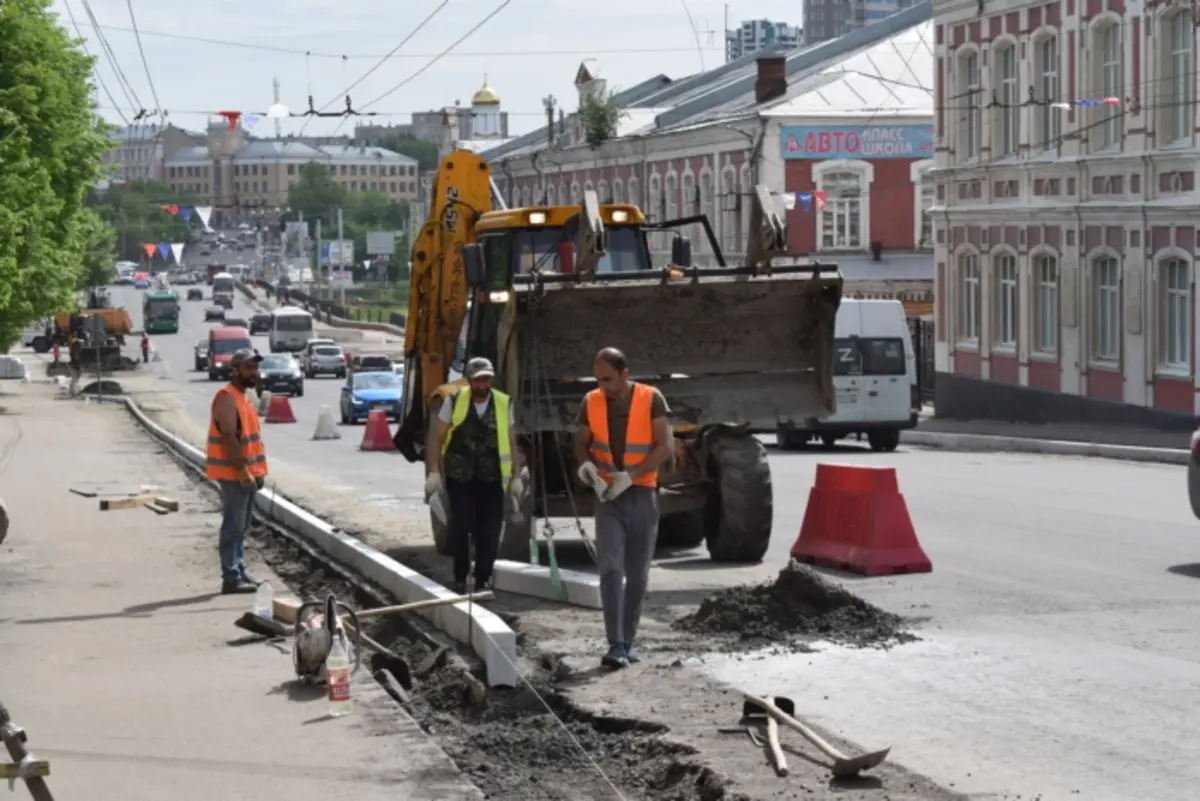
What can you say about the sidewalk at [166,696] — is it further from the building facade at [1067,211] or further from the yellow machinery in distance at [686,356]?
the building facade at [1067,211]

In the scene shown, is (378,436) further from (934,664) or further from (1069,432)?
(934,664)

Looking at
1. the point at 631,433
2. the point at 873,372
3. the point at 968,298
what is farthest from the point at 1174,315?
the point at 631,433

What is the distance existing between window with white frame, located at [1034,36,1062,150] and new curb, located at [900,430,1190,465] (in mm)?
5947

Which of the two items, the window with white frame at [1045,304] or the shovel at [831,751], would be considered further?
the window with white frame at [1045,304]

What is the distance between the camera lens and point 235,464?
15211 millimetres

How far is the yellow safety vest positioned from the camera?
13.8m

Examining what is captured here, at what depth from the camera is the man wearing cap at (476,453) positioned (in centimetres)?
1381

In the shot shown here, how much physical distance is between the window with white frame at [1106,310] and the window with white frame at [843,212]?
2016 cm

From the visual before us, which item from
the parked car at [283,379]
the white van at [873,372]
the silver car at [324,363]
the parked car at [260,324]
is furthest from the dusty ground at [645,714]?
the parked car at [260,324]

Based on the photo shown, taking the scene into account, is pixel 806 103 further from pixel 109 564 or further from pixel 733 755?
pixel 733 755

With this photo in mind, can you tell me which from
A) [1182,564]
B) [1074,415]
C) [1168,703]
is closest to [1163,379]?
[1074,415]

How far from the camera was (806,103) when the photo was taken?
58.6 metres

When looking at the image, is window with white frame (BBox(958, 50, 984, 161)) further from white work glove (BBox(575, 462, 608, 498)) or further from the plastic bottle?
the plastic bottle

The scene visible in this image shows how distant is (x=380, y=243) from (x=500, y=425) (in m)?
160
